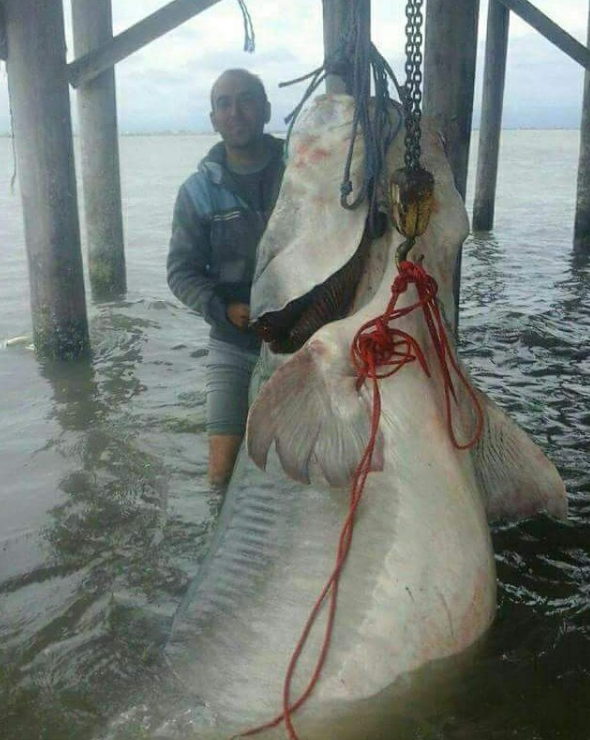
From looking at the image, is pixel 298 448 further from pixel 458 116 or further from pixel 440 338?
pixel 458 116

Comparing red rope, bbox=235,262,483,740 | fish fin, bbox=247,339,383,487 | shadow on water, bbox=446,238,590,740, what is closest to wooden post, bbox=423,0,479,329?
shadow on water, bbox=446,238,590,740

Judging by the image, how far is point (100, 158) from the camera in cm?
846

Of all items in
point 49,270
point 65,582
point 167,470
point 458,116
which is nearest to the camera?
point 65,582

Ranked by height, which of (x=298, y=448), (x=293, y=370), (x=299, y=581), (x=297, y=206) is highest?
(x=297, y=206)

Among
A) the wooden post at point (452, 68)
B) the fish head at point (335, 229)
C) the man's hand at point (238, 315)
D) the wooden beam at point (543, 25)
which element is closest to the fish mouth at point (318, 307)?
the fish head at point (335, 229)

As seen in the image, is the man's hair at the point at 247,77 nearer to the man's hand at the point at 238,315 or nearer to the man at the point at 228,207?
the man at the point at 228,207

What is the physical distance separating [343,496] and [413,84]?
1.11 metres

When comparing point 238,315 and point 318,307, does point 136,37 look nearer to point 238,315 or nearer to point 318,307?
point 238,315

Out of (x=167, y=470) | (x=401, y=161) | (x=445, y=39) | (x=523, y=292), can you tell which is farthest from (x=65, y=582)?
(x=523, y=292)

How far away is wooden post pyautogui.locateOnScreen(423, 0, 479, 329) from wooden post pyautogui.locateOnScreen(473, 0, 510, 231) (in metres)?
6.52

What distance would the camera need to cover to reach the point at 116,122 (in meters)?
8.51

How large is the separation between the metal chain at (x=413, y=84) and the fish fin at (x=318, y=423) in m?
0.56

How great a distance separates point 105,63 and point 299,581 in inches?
212

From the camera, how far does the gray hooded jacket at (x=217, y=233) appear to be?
3.68m
